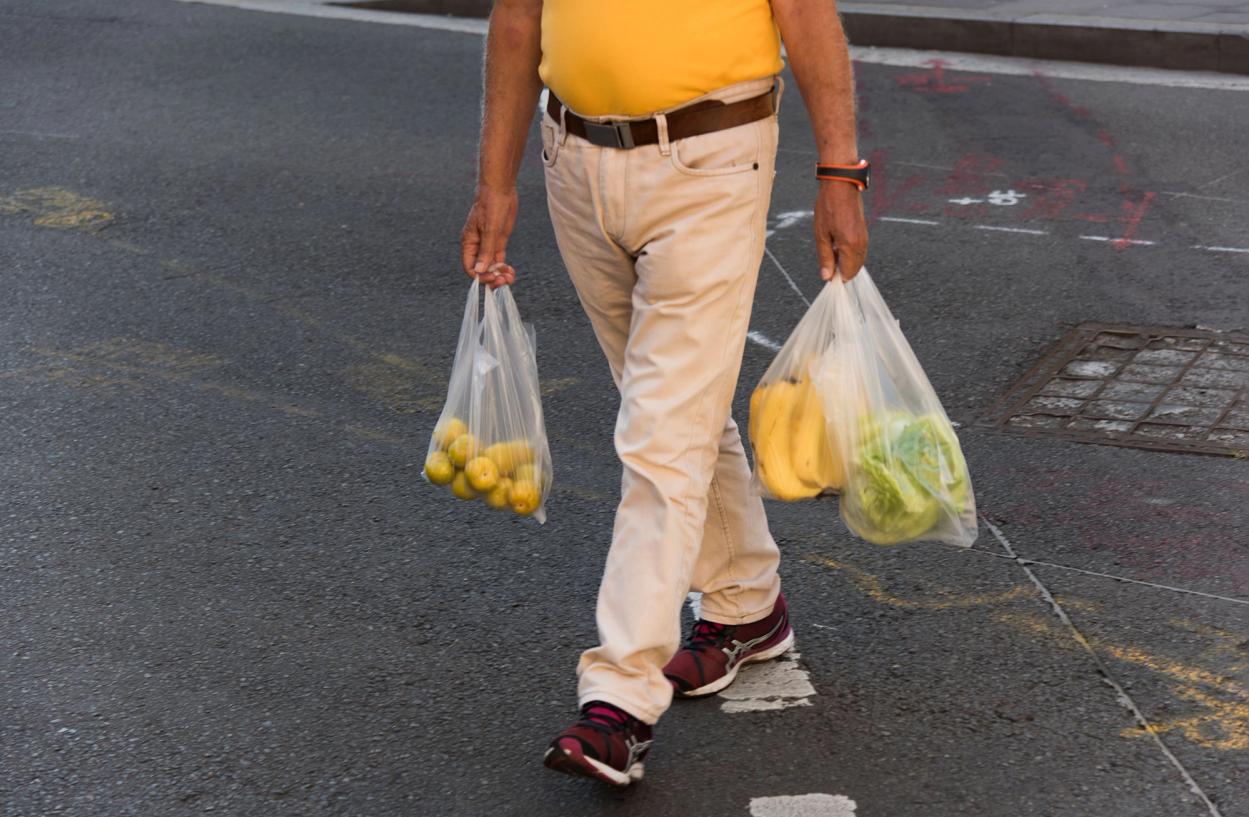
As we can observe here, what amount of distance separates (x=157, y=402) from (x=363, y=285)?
129 centimetres

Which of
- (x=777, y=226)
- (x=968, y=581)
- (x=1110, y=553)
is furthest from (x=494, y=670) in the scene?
(x=777, y=226)

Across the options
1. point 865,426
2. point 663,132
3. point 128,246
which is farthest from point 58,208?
point 865,426

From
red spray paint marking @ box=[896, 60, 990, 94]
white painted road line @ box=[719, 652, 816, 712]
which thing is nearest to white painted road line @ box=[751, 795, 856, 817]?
white painted road line @ box=[719, 652, 816, 712]

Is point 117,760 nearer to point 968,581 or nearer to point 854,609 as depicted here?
point 854,609

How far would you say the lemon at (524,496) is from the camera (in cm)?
375

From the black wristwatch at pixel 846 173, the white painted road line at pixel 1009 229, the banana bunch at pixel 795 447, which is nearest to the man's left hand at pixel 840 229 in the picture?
the black wristwatch at pixel 846 173

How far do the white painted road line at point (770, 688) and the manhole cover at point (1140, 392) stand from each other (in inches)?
64.1

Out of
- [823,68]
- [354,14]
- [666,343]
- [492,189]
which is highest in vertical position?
[823,68]

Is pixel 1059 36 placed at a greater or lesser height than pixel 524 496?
lesser

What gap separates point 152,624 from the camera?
13.5 feet

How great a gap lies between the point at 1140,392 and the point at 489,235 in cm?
255

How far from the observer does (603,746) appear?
10.6 ft

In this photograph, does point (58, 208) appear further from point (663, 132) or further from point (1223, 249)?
point (663, 132)

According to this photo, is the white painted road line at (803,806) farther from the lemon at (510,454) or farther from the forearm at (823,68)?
the forearm at (823,68)
